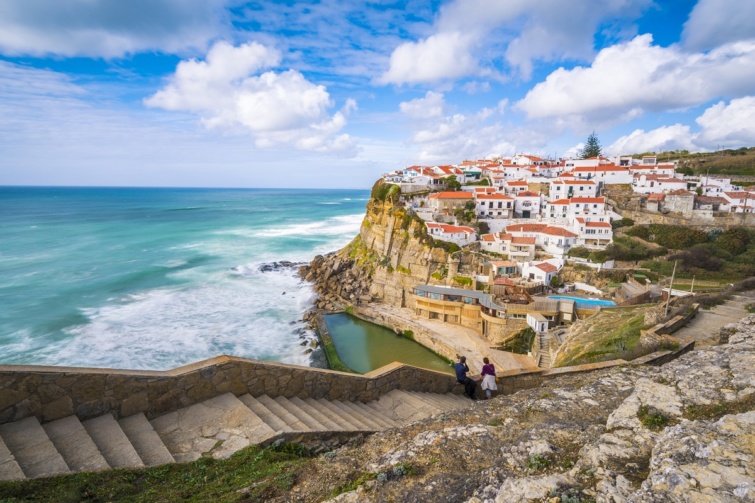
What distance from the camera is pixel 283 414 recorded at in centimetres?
621

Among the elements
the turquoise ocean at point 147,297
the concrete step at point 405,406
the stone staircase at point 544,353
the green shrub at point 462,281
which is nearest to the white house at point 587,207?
the green shrub at point 462,281

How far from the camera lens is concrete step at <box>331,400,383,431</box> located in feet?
21.4

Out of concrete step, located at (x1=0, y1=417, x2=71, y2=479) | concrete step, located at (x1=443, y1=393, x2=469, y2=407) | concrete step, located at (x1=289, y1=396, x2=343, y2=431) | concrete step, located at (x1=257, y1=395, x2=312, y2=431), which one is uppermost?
concrete step, located at (x1=0, y1=417, x2=71, y2=479)

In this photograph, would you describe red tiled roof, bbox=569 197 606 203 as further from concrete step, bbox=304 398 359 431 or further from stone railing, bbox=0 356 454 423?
concrete step, bbox=304 398 359 431

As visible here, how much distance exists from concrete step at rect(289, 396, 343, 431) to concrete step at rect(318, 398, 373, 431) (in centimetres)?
35

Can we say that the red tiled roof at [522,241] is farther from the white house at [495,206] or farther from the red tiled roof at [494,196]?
the red tiled roof at [494,196]

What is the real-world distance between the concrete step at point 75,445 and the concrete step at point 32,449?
13 centimetres

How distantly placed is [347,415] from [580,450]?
4291 mm

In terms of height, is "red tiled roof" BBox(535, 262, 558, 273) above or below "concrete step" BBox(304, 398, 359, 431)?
below

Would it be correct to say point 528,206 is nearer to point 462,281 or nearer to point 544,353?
point 462,281

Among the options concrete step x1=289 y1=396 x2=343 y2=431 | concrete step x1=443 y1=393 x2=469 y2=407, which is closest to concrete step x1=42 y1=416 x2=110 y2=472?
concrete step x1=289 y1=396 x2=343 y2=431

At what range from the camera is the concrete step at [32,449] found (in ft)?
13.4

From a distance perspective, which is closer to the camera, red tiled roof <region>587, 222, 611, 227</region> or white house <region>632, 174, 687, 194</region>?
red tiled roof <region>587, 222, 611, 227</region>

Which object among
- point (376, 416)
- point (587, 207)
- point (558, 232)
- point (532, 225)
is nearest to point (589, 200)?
point (587, 207)
